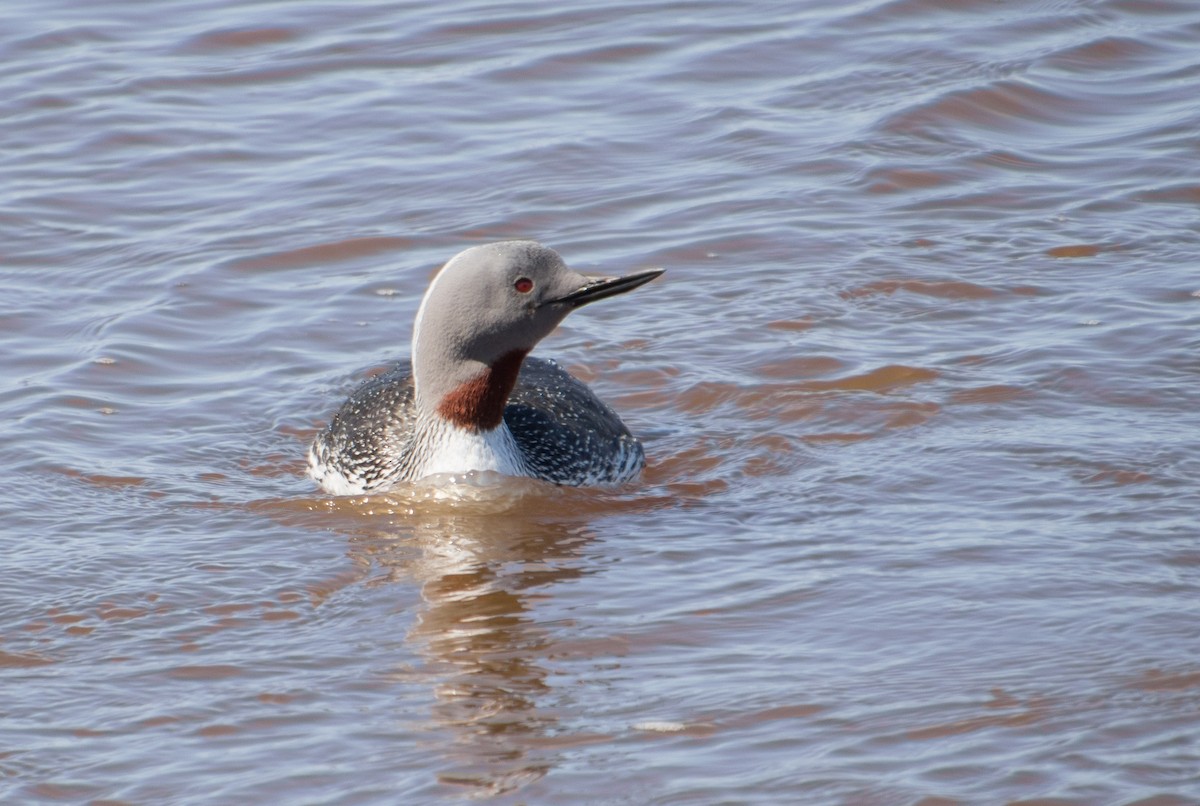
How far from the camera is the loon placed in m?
6.70

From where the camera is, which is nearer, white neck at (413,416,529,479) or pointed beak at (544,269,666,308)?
pointed beak at (544,269,666,308)

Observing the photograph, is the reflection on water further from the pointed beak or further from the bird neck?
the pointed beak

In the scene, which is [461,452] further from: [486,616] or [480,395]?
[486,616]

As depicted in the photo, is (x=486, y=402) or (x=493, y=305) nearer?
(x=493, y=305)

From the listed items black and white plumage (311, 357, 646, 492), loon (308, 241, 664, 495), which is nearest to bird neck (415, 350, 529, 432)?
loon (308, 241, 664, 495)

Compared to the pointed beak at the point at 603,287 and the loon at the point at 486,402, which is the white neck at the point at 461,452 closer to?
the loon at the point at 486,402

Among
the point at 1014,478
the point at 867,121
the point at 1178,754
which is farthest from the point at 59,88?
the point at 1178,754

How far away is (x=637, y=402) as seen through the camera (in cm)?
823

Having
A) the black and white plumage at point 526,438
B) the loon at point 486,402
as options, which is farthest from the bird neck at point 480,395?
the black and white plumage at point 526,438

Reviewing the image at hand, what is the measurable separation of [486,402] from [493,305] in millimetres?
498

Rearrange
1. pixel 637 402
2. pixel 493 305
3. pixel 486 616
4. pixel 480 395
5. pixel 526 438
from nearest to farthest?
1. pixel 486 616
2. pixel 493 305
3. pixel 480 395
4. pixel 526 438
5. pixel 637 402

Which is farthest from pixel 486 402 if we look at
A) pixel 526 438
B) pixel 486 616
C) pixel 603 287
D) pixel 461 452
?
pixel 486 616

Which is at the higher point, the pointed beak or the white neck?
the pointed beak

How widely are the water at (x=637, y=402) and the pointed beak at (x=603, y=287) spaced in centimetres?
85
